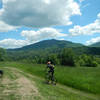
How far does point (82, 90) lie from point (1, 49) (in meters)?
121

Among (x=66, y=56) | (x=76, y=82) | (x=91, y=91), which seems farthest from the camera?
(x=66, y=56)

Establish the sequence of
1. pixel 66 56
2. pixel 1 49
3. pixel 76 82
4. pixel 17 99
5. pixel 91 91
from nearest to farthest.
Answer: pixel 17 99
pixel 91 91
pixel 76 82
pixel 66 56
pixel 1 49

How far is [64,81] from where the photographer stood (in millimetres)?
24500

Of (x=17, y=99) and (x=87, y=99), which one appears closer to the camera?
(x=17, y=99)

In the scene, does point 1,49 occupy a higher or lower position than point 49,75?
higher

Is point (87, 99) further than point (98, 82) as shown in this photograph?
No

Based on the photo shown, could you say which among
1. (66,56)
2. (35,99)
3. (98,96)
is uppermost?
(66,56)

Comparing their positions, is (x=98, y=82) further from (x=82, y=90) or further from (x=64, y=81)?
(x=64, y=81)

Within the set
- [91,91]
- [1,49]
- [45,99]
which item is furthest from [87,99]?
[1,49]

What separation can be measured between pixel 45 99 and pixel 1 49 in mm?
125410

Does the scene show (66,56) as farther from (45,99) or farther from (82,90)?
(45,99)

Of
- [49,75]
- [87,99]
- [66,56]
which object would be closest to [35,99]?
[87,99]

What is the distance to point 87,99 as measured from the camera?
15500 mm

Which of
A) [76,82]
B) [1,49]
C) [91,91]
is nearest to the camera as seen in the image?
[91,91]
